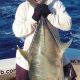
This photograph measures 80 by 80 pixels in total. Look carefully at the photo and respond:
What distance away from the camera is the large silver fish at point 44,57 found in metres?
1.58

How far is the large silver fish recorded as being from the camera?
5.17ft

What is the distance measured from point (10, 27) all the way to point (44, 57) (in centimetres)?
592

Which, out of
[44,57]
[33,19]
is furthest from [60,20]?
[44,57]

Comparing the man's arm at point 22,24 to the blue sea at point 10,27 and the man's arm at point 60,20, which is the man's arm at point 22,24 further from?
the blue sea at point 10,27

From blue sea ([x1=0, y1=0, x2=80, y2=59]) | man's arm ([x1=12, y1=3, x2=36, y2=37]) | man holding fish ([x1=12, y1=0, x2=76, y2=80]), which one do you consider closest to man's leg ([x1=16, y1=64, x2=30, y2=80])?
man holding fish ([x1=12, y1=0, x2=76, y2=80])

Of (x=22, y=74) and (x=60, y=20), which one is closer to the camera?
(x=60, y=20)

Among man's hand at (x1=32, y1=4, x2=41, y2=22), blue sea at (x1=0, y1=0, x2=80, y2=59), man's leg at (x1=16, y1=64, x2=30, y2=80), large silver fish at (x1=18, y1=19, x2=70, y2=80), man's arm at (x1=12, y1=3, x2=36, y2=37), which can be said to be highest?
man's hand at (x1=32, y1=4, x2=41, y2=22)

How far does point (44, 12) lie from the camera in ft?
5.71

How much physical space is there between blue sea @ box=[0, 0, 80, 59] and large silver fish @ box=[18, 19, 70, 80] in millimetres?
4765

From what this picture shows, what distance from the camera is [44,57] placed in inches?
63.1

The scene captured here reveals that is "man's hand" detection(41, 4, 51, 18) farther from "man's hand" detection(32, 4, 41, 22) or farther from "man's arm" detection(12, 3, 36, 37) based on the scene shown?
"man's arm" detection(12, 3, 36, 37)

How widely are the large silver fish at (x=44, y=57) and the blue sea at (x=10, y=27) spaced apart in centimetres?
477

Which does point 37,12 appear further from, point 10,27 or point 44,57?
point 10,27

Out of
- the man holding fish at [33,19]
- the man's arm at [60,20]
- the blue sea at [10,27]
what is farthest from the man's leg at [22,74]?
the blue sea at [10,27]
